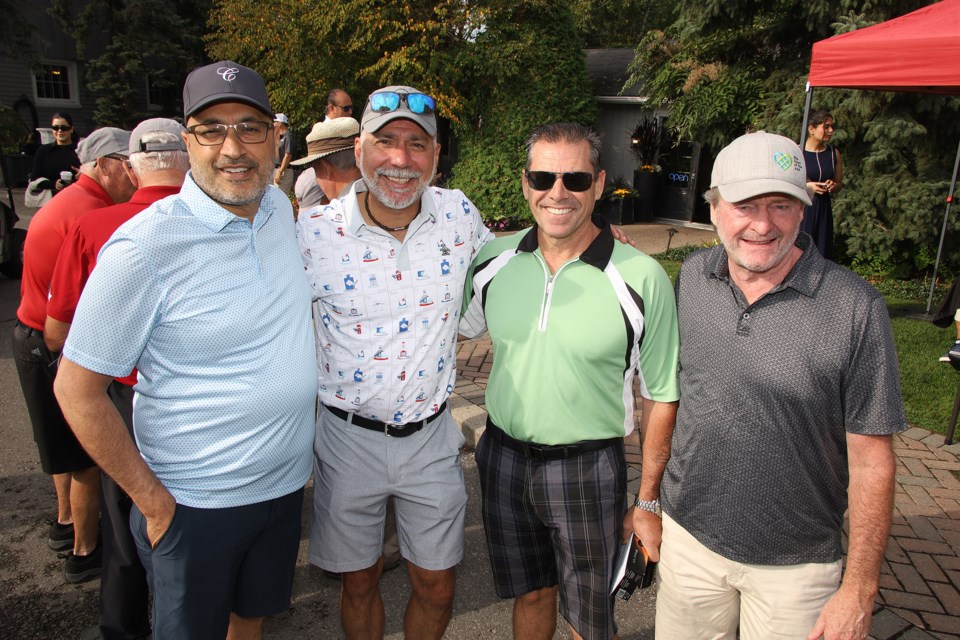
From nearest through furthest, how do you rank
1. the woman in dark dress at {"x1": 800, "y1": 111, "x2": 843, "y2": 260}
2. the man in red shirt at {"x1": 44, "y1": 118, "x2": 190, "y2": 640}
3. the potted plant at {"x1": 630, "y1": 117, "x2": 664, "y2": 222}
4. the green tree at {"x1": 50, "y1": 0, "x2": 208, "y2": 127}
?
1. the man in red shirt at {"x1": 44, "y1": 118, "x2": 190, "y2": 640}
2. the woman in dark dress at {"x1": 800, "y1": 111, "x2": 843, "y2": 260}
3. the potted plant at {"x1": 630, "y1": 117, "x2": 664, "y2": 222}
4. the green tree at {"x1": 50, "y1": 0, "x2": 208, "y2": 127}

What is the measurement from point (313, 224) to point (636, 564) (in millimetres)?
1737

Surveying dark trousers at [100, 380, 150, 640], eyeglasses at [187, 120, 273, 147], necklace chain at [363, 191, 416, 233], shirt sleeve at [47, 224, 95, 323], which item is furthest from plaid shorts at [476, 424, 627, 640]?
shirt sleeve at [47, 224, 95, 323]

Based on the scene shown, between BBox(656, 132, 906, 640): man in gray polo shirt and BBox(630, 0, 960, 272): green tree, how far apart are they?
925 centimetres

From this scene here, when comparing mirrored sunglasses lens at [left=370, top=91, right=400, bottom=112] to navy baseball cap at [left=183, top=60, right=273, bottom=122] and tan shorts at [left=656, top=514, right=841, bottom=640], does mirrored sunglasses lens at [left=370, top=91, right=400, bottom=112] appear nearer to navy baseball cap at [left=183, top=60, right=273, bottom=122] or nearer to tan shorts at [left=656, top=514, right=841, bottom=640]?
navy baseball cap at [left=183, top=60, right=273, bottom=122]

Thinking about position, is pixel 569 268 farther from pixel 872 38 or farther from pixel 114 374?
pixel 872 38

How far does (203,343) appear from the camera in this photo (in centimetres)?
202

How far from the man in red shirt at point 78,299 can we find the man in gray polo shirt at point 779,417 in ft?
7.11

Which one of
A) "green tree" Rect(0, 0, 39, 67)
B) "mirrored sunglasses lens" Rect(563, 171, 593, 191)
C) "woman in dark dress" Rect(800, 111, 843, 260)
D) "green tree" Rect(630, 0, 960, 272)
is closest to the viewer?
"mirrored sunglasses lens" Rect(563, 171, 593, 191)

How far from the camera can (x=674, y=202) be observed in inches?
596

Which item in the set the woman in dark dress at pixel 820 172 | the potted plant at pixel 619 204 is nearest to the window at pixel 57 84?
the potted plant at pixel 619 204

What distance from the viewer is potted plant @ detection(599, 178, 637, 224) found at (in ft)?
47.1

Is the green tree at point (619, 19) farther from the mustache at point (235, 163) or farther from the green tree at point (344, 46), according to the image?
the mustache at point (235, 163)

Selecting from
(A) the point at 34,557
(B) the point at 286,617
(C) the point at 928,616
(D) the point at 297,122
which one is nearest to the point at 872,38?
(C) the point at 928,616

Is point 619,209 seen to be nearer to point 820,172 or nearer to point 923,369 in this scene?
point 820,172
